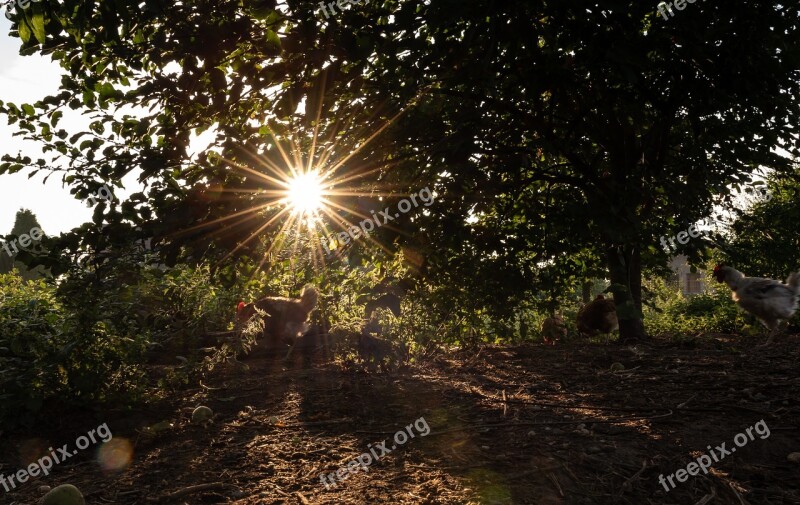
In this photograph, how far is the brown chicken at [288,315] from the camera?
302 inches

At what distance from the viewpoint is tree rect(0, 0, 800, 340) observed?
3393mm

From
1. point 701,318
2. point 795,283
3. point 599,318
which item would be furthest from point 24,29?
point 701,318

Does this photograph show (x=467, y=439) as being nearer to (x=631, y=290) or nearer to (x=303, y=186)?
(x=303, y=186)

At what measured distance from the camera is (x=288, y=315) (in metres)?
7.77

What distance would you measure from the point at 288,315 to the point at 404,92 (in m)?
5.13

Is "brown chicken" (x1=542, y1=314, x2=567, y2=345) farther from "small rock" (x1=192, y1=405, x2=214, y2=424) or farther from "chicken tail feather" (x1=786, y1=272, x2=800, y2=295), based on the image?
"small rock" (x1=192, y1=405, x2=214, y2=424)

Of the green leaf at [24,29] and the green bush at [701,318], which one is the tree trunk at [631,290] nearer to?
the green bush at [701,318]

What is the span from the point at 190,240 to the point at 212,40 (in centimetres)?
137

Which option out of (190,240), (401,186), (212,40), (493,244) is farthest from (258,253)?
(493,244)

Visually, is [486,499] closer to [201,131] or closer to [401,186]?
[401,186]

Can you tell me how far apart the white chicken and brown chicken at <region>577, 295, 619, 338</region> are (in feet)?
6.92

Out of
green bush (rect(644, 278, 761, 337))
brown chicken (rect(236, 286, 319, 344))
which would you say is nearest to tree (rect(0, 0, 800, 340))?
brown chicken (rect(236, 286, 319, 344))

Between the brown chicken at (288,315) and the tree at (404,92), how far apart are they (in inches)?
98.4

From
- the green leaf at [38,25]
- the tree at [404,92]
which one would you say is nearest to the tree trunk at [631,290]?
the tree at [404,92]
